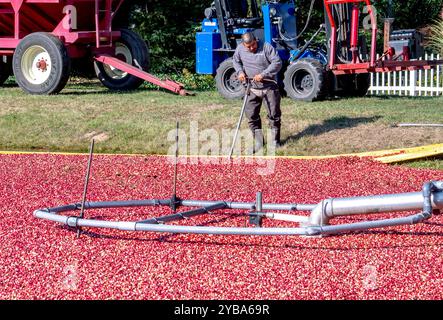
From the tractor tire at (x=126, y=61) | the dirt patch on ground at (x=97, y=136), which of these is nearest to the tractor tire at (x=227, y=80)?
the tractor tire at (x=126, y=61)

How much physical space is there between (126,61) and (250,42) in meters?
7.15

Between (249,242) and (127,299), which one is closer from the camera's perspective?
(127,299)

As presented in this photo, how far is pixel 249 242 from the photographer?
792 cm

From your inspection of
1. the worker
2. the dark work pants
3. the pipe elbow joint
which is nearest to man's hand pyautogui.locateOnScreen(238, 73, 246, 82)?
the worker

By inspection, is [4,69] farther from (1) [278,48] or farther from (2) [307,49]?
(2) [307,49]

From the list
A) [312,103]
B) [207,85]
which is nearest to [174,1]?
[207,85]

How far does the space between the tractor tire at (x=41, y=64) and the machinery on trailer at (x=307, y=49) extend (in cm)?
326

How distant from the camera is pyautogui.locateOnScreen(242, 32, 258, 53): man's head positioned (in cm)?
1445

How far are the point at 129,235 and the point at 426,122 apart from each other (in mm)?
8640

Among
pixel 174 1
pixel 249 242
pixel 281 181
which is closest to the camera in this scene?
pixel 249 242

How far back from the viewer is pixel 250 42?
14.5 metres

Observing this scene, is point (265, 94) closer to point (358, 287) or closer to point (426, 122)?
point (426, 122)

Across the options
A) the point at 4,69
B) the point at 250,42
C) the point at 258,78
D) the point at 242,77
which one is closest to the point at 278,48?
the point at 250,42

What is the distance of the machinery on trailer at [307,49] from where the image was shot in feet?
60.4
